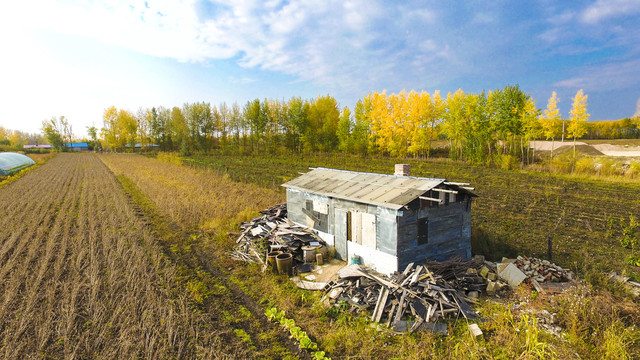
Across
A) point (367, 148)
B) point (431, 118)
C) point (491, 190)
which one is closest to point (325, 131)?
point (367, 148)

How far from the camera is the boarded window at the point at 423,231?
919cm

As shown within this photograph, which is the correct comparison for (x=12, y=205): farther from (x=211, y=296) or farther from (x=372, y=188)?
(x=372, y=188)

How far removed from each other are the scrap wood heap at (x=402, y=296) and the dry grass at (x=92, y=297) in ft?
11.2

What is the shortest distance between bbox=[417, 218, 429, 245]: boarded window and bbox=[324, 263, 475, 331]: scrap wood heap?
992 millimetres

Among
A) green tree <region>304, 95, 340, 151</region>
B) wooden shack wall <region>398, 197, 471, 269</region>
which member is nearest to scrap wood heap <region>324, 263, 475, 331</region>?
wooden shack wall <region>398, 197, 471, 269</region>

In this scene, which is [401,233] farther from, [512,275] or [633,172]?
[633,172]

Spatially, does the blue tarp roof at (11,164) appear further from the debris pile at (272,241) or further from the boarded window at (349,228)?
the boarded window at (349,228)

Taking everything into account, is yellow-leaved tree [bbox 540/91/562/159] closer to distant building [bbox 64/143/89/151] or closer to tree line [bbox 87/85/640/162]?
tree line [bbox 87/85/640/162]

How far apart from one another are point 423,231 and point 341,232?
9.37ft

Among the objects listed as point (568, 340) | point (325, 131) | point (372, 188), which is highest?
point (325, 131)

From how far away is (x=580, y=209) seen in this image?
16859 millimetres

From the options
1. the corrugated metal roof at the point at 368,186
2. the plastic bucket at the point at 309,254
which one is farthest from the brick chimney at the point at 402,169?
the plastic bucket at the point at 309,254

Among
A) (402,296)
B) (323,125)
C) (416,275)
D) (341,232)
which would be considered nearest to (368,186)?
(341,232)

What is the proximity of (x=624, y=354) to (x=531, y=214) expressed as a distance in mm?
12171
